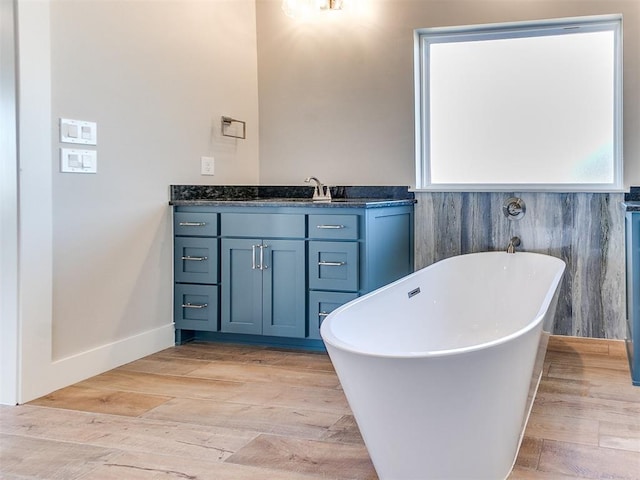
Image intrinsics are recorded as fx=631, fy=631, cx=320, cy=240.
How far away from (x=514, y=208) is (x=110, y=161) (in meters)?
2.34

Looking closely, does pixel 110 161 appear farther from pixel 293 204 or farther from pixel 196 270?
pixel 293 204

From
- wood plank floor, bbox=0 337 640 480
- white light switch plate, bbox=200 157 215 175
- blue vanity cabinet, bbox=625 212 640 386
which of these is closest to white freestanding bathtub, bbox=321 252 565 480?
wood plank floor, bbox=0 337 640 480

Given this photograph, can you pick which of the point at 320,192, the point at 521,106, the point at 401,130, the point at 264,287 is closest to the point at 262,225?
the point at 264,287

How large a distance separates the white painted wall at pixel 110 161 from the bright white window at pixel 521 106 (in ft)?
4.43

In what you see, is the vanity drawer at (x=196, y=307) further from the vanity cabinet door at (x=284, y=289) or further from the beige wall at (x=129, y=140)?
the vanity cabinet door at (x=284, y=289)

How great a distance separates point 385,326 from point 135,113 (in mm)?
1730

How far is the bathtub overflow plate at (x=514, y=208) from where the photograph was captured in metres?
3.83

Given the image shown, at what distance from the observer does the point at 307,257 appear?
3469mm

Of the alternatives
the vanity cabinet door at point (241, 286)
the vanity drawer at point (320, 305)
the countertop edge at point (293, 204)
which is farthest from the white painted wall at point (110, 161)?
the vanity drawer at point (320, 305)

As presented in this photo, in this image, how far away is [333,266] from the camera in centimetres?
341

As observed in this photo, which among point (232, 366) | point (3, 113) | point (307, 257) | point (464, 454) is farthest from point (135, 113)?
point (464, 454)

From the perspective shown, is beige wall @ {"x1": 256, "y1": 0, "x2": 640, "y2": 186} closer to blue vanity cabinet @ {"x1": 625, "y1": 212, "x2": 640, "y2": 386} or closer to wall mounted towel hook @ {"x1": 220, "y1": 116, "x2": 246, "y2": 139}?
wall mounted towel hook @ {"x1": 220, "y1": 116, "x2": 246, "y2": 139}

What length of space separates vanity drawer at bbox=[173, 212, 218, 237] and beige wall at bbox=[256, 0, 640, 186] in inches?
36.1

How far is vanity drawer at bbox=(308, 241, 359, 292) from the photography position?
3365 millimetres
